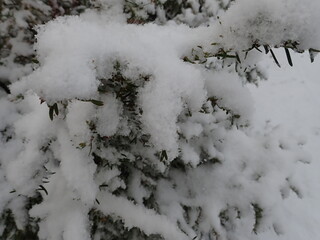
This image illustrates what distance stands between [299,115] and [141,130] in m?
4.64

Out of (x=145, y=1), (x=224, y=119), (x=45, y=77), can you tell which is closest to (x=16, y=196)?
(x=45, y=77)

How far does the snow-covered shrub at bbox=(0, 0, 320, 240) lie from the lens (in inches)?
41.1

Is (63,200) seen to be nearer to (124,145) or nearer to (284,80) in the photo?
(124,145)

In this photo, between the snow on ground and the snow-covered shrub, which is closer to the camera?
the snow-covered shrub

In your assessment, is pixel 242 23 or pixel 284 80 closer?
pixel 242 23

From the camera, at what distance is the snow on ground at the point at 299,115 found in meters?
3.90

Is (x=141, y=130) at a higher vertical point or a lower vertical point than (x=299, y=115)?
higher

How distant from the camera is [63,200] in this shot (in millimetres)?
1724

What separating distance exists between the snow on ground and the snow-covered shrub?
147 cm

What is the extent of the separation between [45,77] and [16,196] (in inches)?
45.9

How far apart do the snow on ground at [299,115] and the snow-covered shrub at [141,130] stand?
4.84ft

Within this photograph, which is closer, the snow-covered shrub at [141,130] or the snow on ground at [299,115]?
the snow-covered shrub at [141,130]

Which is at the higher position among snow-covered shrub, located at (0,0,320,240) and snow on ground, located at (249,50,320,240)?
snow-covered shrub, located at (0,0,320,240)

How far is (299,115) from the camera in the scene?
5.41 m
